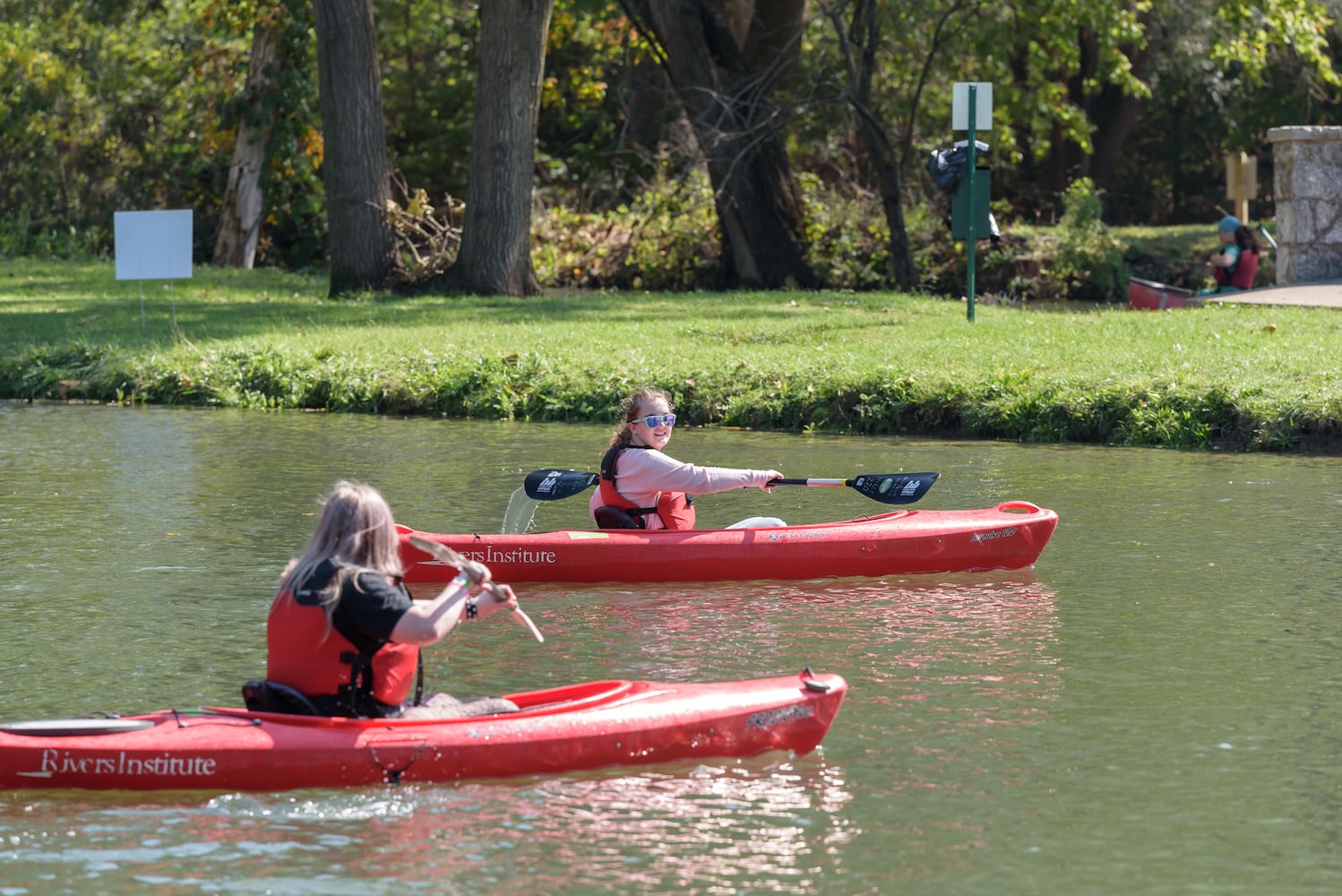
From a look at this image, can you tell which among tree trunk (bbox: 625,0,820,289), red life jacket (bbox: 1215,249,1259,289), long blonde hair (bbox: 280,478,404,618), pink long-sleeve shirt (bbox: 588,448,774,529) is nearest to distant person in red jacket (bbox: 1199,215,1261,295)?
red life jacket (bbox: 1215,249,1259,289)

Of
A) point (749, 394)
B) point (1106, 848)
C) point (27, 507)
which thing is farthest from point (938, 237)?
point (1106, 848)

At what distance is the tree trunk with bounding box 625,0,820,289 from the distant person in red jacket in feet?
18.3

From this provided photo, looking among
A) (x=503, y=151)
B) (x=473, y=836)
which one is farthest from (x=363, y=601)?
(x=503, y=151)

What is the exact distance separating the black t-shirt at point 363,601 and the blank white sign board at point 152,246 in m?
13.1

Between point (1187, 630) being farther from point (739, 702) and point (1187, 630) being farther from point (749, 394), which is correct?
point (749, 394)

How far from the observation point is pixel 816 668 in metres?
7.43

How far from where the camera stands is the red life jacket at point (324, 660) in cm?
584

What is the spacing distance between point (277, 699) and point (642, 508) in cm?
368

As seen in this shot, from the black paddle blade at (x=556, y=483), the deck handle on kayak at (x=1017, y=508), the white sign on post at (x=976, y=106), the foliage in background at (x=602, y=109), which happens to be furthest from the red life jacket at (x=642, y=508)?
the foliage in background at (x=602, y=109)

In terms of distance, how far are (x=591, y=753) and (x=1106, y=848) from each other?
1.70 metres

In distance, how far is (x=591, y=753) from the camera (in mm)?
5973

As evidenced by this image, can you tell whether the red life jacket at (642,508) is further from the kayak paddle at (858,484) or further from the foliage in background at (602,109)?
the foliage in background at (602,109)

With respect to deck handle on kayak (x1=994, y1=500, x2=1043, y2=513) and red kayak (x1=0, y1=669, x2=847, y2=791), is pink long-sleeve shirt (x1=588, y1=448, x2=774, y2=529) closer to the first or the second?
deck handle on kayak (x1=994, y1=500, x2=1043, y2=513)

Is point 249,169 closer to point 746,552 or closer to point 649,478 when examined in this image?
point 649,478
